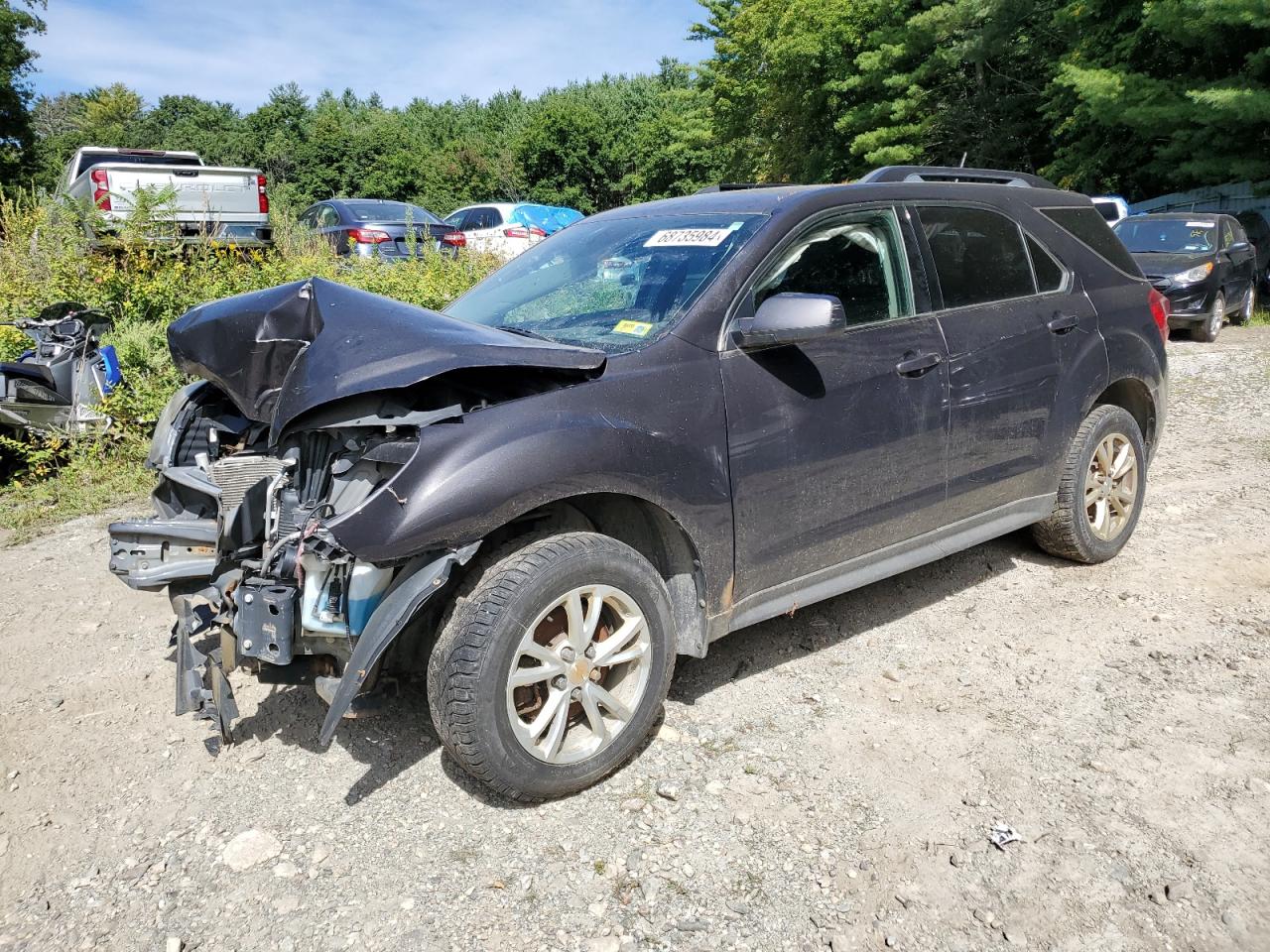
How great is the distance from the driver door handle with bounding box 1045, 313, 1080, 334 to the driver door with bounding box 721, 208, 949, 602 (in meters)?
0.81

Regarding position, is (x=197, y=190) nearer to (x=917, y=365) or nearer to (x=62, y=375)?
(x=62, y=375)

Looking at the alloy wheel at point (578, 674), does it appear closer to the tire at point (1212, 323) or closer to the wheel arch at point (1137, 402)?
the wheel arch at point (1137, 402)

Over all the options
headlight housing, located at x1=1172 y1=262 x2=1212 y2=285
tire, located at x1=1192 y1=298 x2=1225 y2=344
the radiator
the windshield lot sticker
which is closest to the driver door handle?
the windshield lot sticker

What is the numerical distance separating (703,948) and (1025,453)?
9.01 ft

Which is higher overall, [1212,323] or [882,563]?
[1212,323]

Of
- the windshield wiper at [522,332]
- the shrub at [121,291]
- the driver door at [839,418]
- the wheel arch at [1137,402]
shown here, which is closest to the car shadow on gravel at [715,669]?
the driver door at [839,418]

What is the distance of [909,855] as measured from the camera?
9.02 feet

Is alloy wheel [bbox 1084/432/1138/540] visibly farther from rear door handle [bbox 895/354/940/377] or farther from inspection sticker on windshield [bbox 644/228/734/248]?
inspection sticker on windshield [bbox 644/228/734/248]

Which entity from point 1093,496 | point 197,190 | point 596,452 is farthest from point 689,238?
point 197,190

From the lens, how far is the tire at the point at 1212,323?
12.3m

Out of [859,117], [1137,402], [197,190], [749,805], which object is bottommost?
[749,805]

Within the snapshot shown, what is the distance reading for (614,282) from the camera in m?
3.69

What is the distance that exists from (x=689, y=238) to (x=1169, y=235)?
40.6ft

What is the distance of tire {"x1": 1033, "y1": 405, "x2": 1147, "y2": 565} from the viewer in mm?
4559
